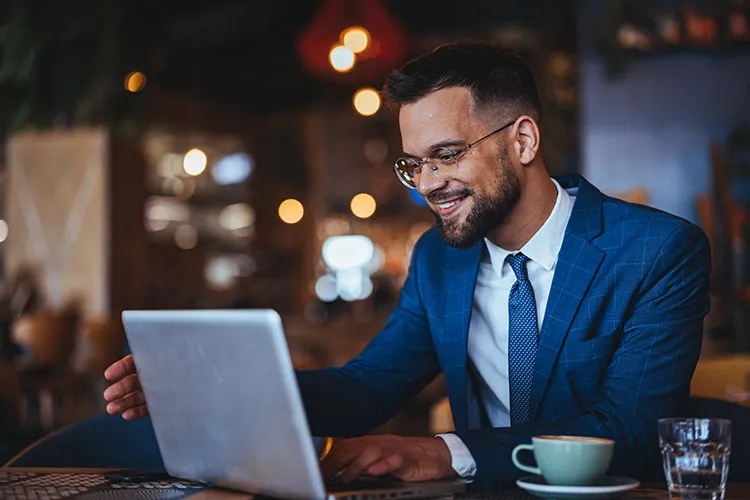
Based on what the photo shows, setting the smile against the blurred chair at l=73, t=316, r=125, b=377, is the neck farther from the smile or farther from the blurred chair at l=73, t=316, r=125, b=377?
the blurred chair at l=73, t=316, r=125, b=377

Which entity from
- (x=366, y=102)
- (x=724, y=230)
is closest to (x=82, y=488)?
(x=724, y=230)

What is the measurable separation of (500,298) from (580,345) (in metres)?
0.27

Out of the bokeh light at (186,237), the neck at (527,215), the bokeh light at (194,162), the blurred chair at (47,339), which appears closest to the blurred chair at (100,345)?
the blurred chair at (47,339)

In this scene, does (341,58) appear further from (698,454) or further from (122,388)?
(698,454)

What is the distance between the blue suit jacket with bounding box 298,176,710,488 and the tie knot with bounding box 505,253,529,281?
9cm

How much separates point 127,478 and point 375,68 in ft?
15.4

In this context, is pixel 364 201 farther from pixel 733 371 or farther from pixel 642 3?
pixel 733 371

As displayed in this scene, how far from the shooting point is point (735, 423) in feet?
6.11

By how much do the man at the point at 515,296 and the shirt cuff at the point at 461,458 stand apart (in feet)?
0.41

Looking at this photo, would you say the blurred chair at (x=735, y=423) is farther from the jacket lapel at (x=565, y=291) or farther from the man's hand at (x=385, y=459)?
the man's hand at (x=385, y=459)

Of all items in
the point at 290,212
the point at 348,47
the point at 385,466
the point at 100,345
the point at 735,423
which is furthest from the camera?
the point at 290,212

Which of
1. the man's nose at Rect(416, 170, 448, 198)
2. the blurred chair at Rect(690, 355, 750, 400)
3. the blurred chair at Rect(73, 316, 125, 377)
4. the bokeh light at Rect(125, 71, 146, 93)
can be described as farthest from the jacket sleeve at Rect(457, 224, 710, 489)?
the bokeh light at Rect(125, 71, 146, 93)

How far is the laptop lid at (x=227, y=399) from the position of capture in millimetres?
1221

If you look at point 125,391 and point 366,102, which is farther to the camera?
point 366,102
